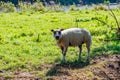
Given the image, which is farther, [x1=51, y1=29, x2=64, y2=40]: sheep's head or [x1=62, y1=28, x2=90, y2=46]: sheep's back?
[x1=62, y1=28, x2=90, y2=46]: sheep's back

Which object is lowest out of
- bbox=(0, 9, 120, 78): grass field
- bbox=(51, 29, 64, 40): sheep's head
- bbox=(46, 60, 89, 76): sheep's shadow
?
bbox=(0, 9, 120, 78): grass field

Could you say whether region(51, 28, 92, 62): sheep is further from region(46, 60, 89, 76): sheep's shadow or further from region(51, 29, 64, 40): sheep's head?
region(46, 60, 89, 76): sheep's shadow

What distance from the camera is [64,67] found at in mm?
11789

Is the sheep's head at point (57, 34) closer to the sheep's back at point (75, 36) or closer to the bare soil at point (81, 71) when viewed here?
the sheep's back at point (75, 36)

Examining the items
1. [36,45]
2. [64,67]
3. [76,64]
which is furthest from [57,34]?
[36,45]

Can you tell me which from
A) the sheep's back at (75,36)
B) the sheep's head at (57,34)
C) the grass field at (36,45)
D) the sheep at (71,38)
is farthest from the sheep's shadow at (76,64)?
the sheep's head at (57,34)

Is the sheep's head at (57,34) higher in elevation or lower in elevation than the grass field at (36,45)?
higher

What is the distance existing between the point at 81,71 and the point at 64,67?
0.67 metres

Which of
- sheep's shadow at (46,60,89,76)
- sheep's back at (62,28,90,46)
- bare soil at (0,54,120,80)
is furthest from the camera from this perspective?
sheep's back at (62,28,90,46)

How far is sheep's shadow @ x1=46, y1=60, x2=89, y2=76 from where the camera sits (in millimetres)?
11203

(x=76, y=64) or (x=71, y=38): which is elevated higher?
(x=71, y=38)

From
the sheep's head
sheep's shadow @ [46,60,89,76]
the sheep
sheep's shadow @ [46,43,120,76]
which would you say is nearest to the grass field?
sheep's shadow @ [46,43,120,76]

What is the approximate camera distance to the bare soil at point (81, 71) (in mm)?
10850

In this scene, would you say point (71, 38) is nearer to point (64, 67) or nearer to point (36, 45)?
point (64, 67)
